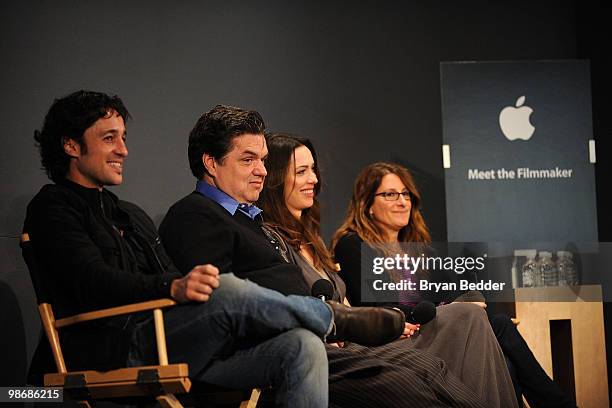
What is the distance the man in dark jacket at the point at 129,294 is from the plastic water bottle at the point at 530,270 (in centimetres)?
222

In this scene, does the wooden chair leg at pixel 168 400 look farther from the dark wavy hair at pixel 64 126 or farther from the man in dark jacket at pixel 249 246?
the dark wavy hair at pixel 64 126

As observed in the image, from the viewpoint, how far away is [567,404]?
4.21 meters

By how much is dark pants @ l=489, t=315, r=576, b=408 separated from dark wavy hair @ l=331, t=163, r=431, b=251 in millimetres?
661

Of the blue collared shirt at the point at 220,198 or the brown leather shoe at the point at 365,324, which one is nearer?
the brown leather shoe at the point at 365,324

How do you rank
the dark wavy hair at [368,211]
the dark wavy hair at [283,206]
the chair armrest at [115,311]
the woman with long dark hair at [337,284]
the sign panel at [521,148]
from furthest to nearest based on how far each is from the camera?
the sign panel at [521,148]
the dark wavy hair at [368,211]
the dark wavy hair at [283,206]
the woman with long dark hair at [337,284]
the chair armrest at [115,311]

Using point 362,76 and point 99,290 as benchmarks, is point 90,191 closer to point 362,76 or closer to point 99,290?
point 99,290

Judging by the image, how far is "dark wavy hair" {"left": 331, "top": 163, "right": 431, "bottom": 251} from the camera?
475 centimetres

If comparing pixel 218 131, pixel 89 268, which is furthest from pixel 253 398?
pixel 218 131

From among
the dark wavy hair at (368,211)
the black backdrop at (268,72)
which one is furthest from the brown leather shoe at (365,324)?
the black backdrop at (268,72)

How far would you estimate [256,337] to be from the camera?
2.90 metres

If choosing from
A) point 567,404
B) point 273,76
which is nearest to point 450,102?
point 273,76

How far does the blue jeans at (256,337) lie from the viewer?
275 cm

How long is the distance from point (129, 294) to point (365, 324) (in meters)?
0.77

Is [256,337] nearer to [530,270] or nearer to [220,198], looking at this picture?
[220,198]
